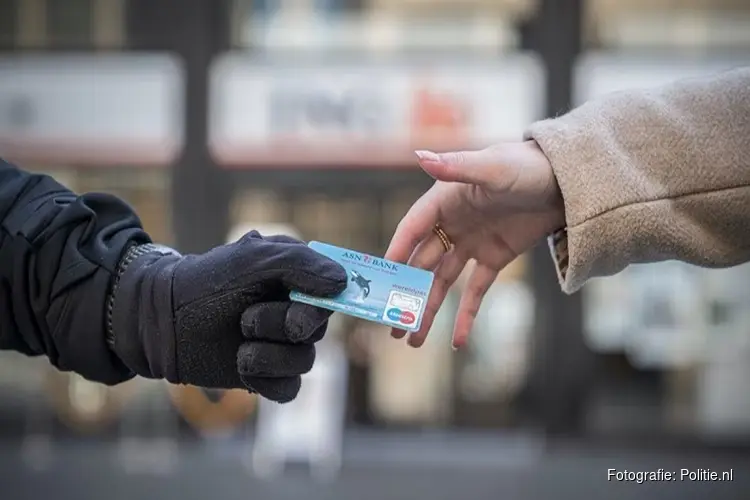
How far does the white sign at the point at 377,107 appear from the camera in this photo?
8859 millimetres

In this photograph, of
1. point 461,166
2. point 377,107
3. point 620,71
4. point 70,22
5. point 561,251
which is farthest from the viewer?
point 70,22

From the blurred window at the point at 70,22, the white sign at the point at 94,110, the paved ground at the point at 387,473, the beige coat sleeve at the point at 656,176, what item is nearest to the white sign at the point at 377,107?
the white sign at the point at 94,110

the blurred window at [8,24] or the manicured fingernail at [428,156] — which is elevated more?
the blurred window at [8,24]

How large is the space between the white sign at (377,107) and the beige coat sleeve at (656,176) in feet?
22.2

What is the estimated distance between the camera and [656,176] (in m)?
2.02

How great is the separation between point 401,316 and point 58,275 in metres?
0.67

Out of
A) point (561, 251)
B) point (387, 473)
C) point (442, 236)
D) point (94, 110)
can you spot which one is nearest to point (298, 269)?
point (442, 236)

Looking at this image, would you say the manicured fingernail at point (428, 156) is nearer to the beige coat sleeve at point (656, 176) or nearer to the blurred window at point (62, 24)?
the beige coat sleeve at point (656, 176)

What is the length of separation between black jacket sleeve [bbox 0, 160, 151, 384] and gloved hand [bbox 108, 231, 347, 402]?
0.15 ft

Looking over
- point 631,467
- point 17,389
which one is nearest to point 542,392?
point 631,467

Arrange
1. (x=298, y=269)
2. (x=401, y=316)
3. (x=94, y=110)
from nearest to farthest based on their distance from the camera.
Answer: (x=298, y=269) → (x=401, y=316) → (x=94, y=110)

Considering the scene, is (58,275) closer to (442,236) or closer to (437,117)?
(442,236)

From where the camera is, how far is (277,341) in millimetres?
1814

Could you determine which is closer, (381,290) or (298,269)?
(298,269)
